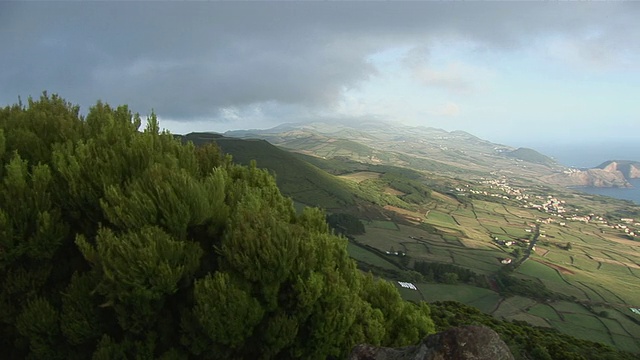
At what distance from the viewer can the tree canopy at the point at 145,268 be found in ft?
36.0

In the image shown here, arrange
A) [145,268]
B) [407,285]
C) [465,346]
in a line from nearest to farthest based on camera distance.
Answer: [465,346] → [145,268] → [407,285]

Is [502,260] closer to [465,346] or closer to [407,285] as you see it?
[407,285]

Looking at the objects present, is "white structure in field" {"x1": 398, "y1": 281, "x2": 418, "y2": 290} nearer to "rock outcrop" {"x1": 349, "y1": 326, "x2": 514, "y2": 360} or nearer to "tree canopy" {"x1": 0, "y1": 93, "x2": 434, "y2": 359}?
"tree canopy" {"x1": 0, "y1": 93, "x2": 434, "y2": 359}

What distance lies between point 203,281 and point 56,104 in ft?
47.1

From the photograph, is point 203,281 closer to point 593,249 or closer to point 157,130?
point 157,130

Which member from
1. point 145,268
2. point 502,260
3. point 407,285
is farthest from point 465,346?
point 502,260

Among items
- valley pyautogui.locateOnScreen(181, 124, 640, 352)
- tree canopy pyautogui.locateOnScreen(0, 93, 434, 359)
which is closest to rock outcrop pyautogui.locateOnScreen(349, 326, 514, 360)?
tree canopy pyautogui.locateOnScreen(0, 93, 434, 359)

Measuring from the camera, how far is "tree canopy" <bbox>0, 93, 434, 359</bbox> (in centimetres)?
1096

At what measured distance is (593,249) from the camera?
5861 inches

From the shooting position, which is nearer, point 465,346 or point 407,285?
point 465,346

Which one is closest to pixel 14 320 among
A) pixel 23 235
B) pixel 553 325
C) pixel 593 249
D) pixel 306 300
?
pixel 23 235

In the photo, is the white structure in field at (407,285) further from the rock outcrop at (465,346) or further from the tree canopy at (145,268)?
Answer: the rock outcrop at (465,346)

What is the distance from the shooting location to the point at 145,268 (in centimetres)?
1052

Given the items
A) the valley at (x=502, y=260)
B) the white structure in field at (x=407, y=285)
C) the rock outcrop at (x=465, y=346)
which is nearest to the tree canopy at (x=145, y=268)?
the rock outcrop at (x=465, y=346)
